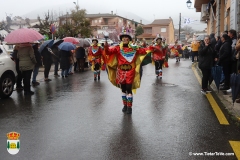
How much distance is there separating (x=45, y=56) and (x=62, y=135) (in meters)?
7.95

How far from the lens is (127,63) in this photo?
6.86 meters

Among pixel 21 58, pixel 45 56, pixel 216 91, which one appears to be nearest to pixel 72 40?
pixel 45 56

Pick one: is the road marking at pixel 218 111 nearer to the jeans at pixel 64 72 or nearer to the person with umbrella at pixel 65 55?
the person with umbrella at pixel 65 55

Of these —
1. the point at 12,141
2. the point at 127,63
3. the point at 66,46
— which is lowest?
the point at 12,141

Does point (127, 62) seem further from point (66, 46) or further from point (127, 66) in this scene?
point (66, 46)

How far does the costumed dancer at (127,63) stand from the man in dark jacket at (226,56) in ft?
10.5

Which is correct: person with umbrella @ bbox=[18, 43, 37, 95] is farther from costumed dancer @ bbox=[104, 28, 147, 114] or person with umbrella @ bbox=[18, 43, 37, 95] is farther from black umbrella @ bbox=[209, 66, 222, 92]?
black umbrella @ bbox=[209, 66, 222, 92]

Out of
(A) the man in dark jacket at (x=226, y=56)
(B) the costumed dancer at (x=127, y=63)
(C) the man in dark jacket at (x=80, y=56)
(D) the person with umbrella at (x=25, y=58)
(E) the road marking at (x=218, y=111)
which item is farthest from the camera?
(C) the man in dark jacket at (x=80, y=56)

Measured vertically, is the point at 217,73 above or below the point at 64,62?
below

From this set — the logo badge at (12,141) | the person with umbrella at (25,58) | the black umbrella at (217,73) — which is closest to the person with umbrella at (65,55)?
the person with umbrella at (25,58)

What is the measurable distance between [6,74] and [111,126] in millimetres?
4360

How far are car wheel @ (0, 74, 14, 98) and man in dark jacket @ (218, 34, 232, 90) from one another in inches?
239

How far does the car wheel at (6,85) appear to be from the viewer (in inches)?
339

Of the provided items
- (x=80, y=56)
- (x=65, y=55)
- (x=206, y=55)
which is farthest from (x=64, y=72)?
(x=206, y=55)
